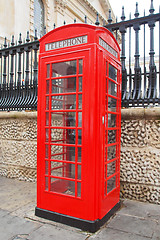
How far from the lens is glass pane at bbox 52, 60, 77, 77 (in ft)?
8.54

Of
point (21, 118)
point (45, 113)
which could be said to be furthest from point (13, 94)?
point (45, 113)

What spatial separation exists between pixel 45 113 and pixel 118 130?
1.09 metres

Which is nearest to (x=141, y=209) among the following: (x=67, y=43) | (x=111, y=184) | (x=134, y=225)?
(x=134, y=225)

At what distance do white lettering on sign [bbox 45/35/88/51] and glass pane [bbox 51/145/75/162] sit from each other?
4.35ft

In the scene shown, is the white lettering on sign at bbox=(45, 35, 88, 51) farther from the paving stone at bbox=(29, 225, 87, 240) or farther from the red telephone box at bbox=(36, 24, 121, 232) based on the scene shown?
the paving stone at bbox=(29, 225, 87, 240)

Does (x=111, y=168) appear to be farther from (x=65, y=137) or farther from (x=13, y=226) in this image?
(x=13, y=226)

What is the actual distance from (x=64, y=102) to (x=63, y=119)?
23 cm

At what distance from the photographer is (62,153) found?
293 centimetres

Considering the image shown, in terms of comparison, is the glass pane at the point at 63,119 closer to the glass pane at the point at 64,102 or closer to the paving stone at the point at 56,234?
the glass pane at the point at 64,102

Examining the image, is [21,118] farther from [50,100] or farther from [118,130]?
[118,130]

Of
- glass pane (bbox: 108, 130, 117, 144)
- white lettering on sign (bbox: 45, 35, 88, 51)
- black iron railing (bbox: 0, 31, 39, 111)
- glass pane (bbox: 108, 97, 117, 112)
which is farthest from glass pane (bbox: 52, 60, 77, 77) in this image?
black iron railing (bbox: 0, 31, 39, 111)

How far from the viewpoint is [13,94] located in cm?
484

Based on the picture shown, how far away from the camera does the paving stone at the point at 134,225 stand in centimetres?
246

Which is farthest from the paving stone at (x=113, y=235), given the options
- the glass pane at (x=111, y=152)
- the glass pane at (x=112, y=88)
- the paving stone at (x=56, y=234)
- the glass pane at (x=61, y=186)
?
the glass pane at (x=112, y=88)
